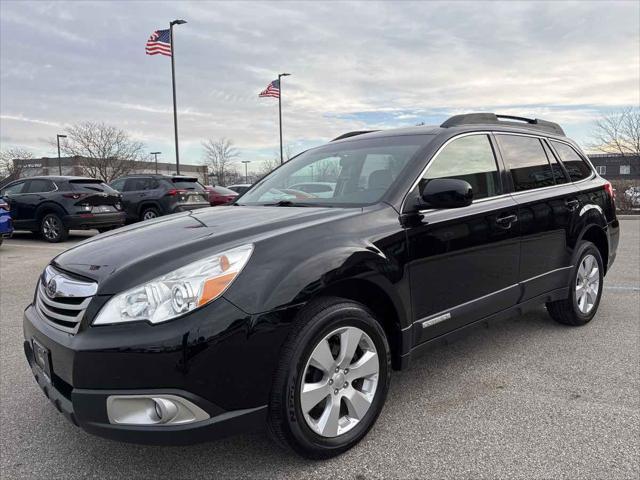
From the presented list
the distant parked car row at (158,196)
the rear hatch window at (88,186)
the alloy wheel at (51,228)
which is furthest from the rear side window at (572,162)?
the distant parked car row at (158,196)

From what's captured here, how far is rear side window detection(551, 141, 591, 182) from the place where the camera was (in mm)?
4445

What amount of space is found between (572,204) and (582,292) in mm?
812

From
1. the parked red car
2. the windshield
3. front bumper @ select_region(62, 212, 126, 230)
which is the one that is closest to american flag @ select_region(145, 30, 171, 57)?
the parked red car

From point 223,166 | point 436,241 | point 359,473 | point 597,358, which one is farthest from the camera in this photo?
point 223,166

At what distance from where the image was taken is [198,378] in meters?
2.04

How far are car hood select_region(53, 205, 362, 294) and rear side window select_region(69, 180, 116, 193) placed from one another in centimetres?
953

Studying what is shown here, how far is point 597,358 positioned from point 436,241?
1.77 m

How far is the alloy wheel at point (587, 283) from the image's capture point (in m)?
4.36

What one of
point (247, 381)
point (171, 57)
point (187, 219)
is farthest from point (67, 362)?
point (171, 57)

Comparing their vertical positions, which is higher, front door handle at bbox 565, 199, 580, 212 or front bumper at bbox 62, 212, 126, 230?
front door handle at bbox 565, 199, 580, 212

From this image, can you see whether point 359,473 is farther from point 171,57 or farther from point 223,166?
point 223,166

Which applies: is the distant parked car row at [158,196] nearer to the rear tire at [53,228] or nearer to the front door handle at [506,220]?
the rear tire at [53,228]

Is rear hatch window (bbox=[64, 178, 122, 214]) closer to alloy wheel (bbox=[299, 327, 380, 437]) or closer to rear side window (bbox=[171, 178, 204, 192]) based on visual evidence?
rear side window (bbox=[171, 178, 204, 192])

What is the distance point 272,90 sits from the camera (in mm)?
26188
